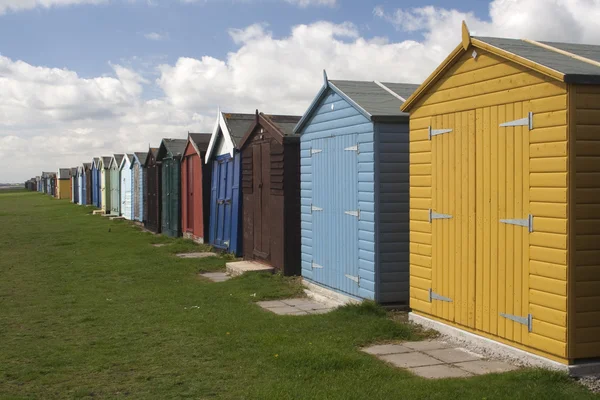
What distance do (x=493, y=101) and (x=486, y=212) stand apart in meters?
1.13

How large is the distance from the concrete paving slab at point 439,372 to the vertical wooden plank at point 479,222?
81 cm

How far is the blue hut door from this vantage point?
Result: 9.94m

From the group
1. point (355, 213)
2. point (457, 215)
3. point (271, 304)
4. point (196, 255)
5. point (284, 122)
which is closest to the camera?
point (457, 215)

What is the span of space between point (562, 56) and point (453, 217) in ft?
6.68

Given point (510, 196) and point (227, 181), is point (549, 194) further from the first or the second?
point (227, 181)

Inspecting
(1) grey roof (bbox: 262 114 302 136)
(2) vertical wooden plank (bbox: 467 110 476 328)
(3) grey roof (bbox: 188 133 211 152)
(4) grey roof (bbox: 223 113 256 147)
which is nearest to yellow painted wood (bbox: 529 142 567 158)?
(2) vertical wooden plank (bbox: 467 110 476 328)

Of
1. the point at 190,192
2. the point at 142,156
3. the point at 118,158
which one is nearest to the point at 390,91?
the point at 190,192

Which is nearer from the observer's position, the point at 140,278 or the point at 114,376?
the point at 114,376

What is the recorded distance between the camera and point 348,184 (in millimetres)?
10062


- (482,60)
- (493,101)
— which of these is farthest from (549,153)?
(482,60)

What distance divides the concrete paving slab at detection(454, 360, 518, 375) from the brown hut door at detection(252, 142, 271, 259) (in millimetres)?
7478

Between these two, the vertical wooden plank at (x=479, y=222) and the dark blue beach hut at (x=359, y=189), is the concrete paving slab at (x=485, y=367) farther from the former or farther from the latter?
the dark blue beach hut at (x=359, y=189)

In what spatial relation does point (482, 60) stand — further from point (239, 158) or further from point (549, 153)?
point (239, 158)

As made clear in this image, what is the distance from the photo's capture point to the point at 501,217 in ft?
22.4
